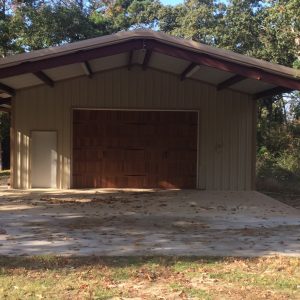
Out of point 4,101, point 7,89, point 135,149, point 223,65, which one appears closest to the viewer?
point 223,65

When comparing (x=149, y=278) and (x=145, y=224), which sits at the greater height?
(x=145, y=224)

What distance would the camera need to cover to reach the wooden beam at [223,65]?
1205 centimetres

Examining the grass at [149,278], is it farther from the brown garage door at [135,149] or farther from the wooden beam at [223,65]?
the brown garage door at [135,149]

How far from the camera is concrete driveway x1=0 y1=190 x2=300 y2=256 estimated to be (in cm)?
762

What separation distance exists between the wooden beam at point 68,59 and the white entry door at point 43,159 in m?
4.89

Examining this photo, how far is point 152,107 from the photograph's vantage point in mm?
16516

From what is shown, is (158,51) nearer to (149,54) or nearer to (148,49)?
(148,49)

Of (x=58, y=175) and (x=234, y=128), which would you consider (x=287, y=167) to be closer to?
(x=234, y=128)

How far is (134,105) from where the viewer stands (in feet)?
54.1

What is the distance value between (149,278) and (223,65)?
24.3 ft

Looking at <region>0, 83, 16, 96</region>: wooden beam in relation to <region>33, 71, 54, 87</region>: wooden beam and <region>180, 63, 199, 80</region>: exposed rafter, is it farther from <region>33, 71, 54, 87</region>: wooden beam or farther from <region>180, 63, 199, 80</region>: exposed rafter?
<region>180, 63, 199, 80</region>: exposed rafter

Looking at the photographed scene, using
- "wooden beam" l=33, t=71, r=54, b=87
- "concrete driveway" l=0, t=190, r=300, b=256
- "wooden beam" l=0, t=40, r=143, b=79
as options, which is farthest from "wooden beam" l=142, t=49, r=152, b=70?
"concrete driveway" l=0, t=190, r=300, b=256

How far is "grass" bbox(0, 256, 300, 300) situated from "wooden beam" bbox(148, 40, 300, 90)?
6281mm

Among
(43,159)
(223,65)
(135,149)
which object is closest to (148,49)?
(223,65)
